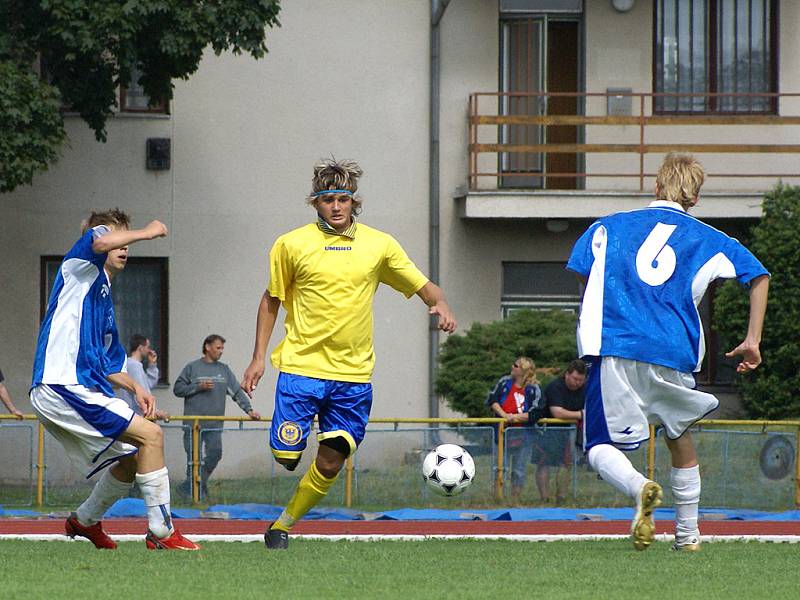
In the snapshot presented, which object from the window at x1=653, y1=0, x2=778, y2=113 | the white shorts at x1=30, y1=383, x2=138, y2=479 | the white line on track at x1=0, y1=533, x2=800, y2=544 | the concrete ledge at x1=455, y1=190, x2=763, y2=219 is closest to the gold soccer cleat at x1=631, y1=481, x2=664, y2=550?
the white shorts at x1=30, y1=383, x2=138, y2=479

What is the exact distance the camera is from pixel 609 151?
22.3 metres

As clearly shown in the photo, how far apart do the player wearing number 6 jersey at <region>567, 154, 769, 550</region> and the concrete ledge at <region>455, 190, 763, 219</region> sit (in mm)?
13302

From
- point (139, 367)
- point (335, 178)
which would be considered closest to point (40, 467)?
point (139, 367)

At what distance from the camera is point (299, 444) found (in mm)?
9023

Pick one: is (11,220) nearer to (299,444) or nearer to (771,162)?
(771,162)

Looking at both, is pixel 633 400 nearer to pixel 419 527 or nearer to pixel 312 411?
pixel 312 411

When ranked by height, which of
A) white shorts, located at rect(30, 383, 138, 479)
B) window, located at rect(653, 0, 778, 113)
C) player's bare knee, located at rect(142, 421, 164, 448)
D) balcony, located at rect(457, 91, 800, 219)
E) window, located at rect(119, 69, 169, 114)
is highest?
window, located at rect(653, 0, 778, 113)

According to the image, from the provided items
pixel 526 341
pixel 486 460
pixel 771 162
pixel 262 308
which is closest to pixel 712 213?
pixel 771 162

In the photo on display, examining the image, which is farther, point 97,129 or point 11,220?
point 11,220

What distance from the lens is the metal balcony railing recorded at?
22406 millimetres

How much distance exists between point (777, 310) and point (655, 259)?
12.9 m

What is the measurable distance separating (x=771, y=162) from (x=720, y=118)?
103 centimetres

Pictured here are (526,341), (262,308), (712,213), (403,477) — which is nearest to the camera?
(262,308)

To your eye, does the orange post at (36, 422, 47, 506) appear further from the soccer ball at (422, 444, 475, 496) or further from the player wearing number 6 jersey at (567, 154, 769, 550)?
the player wearing number 6 jersey at (567, 154, 769, 550)
